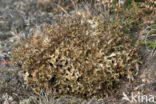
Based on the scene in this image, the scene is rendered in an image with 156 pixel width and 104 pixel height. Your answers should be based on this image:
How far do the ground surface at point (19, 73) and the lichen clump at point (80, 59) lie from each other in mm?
115

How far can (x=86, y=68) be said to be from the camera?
2797 mm

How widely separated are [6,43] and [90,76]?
5.30 feet

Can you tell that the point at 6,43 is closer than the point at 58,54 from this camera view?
No

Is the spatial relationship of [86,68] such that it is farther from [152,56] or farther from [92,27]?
[152,56]

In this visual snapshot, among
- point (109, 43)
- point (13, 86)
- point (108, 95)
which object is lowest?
point (108, 95)

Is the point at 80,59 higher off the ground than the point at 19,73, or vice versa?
the point at 80,59

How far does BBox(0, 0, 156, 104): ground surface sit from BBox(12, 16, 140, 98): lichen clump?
115 mm

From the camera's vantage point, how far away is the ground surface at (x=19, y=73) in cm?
273

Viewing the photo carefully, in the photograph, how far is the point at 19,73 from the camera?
3184 millimetres

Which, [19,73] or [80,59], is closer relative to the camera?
[80,59]

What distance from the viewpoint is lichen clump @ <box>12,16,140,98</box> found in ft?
9.23

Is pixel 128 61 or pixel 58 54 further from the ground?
pixel 58 54

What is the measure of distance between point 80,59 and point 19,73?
0.87m

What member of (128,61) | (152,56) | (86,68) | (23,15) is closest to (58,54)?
(86,68)
